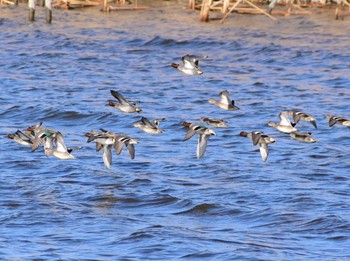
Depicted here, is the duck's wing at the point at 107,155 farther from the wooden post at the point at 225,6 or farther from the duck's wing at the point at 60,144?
the wooden post at the point at 225,6

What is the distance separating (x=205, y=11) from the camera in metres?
32.2

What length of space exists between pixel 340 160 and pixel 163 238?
5246 mm

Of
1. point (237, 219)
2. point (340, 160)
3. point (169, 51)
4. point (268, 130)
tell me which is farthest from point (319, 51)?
point (237, 219)

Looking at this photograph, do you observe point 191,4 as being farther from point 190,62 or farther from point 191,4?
point 190,62

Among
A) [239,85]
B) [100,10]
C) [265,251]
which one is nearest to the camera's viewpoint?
[265,251]

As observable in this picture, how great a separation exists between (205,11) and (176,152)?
16.5 metres

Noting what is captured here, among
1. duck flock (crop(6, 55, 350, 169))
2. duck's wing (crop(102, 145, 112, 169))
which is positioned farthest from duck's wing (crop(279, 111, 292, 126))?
duck's wing (crop(102, 145, 112, 169))

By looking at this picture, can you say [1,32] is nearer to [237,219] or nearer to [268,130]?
[268,130]

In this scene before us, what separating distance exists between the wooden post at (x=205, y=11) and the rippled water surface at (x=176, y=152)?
451 millimetres

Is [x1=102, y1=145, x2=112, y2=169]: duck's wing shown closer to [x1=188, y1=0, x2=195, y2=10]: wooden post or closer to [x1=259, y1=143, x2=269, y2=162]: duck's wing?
[x1=259, y1=143, x2=269, y2=162]: duck's wing

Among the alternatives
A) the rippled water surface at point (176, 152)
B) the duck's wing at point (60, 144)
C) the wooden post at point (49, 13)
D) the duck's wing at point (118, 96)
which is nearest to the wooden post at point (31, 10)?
the wooden post at point (49, 13)

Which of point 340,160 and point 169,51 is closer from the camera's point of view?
point 340,160

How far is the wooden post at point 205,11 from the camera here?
31.6 metres

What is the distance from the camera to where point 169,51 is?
28375 millimetres
